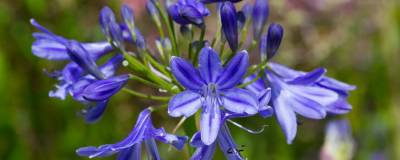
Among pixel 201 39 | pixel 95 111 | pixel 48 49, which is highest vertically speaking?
pixel 48 49

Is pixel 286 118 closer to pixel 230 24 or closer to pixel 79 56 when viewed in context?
pixel 230 24

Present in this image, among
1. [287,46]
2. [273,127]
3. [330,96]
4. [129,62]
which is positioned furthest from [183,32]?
[287,46]

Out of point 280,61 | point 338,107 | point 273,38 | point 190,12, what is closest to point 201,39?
point 190,12

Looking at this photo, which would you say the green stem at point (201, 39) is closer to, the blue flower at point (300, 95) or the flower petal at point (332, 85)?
the blue flower at point (300, 95)

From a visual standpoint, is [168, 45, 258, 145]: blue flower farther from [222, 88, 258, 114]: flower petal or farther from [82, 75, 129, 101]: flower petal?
[82, 75, 129, 101]: flower petal

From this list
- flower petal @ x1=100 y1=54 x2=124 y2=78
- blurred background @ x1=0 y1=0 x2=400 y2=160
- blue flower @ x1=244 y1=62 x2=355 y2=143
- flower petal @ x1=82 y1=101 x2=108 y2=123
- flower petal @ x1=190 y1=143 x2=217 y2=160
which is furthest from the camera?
blurred background @ x1=0 y1=0 x2=400 y2=160

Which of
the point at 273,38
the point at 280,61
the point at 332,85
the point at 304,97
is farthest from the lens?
the point at 280,61

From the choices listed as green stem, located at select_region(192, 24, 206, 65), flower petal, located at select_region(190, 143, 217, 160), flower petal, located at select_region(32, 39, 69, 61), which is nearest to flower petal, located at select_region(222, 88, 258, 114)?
flower petal, located at select_region(190, 143, 217, 160)
